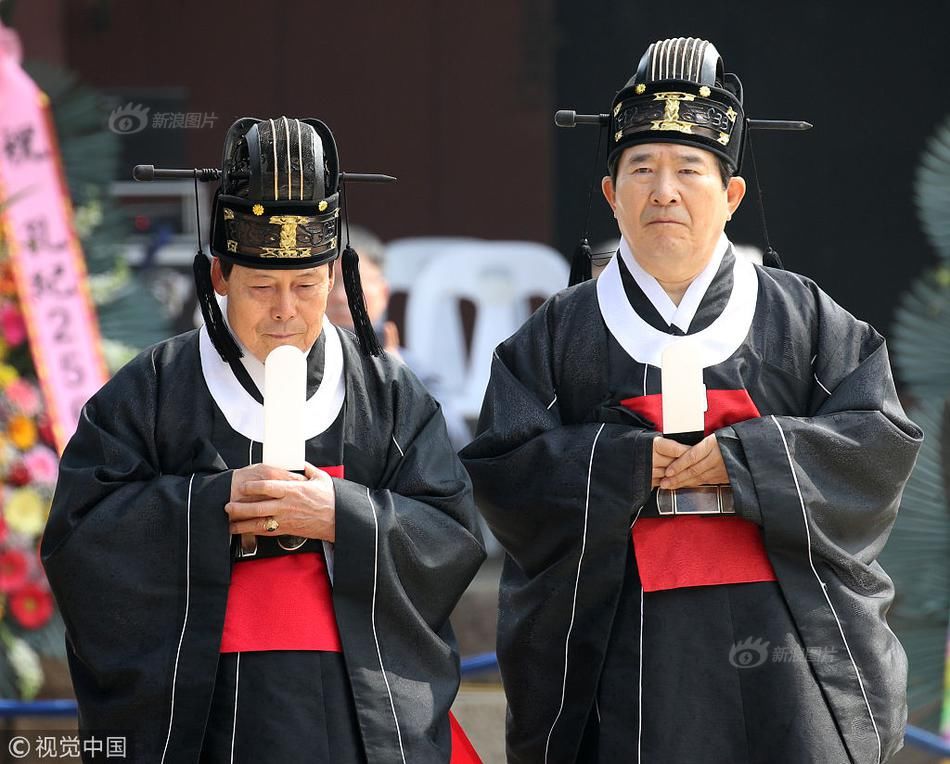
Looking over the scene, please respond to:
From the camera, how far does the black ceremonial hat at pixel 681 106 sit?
11.8 ft

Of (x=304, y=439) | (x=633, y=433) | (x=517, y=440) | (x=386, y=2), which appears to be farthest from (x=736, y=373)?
(x=386, y=2)

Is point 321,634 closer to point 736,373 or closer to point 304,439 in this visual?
point 304,439

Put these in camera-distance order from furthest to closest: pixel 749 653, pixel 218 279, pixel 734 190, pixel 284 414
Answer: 1. pixel 734 190
2. pixel 218 279
3. pixel 749 653
4. pixel 284 414

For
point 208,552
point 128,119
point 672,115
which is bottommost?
point 208,552

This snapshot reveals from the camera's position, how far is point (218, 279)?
357 cm

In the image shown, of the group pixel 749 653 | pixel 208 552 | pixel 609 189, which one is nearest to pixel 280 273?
pixel 208 552

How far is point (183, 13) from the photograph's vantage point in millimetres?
5793

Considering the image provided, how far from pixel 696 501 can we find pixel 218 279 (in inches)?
44.2

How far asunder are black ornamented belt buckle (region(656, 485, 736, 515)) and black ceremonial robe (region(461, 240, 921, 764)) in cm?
3

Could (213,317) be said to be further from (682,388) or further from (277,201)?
(682,388)

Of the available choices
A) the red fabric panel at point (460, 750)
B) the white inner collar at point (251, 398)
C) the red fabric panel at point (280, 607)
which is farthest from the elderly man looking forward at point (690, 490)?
the red fabric panel at point (280, 607)

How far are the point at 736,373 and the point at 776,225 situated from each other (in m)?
2.63

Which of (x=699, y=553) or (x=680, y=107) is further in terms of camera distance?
(x=680, y=107)

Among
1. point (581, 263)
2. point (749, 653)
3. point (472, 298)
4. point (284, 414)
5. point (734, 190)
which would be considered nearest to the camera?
point (284, 414)
